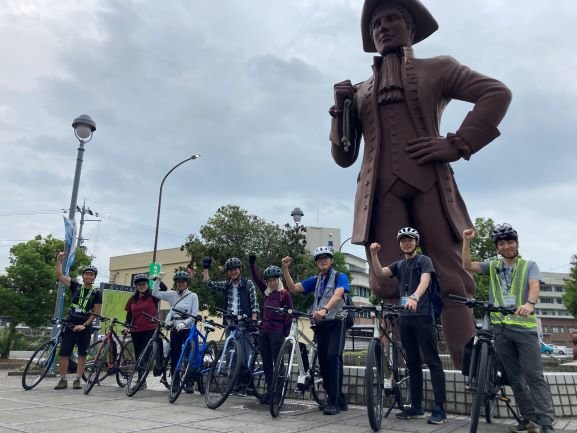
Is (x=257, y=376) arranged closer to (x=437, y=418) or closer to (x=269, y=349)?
(x=269, y=349)

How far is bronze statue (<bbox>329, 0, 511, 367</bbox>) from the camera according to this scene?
6.08m

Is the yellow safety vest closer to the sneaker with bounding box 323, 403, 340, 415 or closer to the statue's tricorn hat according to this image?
the sneaker with bounding box 323, 403, 340, 415

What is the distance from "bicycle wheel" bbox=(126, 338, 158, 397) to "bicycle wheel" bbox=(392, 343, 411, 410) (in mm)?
3391

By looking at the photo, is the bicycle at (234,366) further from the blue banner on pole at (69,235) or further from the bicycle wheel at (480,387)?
→ the blue banner on pole at (69,235)

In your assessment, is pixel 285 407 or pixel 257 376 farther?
pixel 257 376

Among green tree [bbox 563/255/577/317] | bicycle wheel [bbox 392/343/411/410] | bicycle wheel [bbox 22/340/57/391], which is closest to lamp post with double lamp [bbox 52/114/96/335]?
bicycle wheel [bbox 22/340/57/391]

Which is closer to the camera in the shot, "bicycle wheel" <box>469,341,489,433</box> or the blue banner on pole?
"bicycle wheel" <box>469,341,489,433</box>

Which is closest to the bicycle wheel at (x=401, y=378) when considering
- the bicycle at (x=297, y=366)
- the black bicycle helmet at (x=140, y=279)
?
the bicycle at (x=297, y=366)

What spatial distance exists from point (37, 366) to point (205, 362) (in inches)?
118

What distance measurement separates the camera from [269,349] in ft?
19.3

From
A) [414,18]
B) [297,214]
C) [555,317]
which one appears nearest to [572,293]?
[297,214]

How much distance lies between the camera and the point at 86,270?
25.7 feet

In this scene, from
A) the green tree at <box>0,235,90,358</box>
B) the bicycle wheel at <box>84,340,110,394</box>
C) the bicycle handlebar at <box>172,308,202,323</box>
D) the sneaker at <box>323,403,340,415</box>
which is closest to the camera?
the sneaker at <box>323,403,340,415</box>

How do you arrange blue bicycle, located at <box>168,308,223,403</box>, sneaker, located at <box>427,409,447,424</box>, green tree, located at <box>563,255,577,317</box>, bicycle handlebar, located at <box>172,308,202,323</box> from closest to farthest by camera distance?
sneaker, located at <box>427,409,447,424</box> < blue bicycle, located at <box>168,308,223,403</box> < bicycle handlebar, located at <box>172,308,202,323</box> < green tree, located at <box>563,255,577,317</box>
